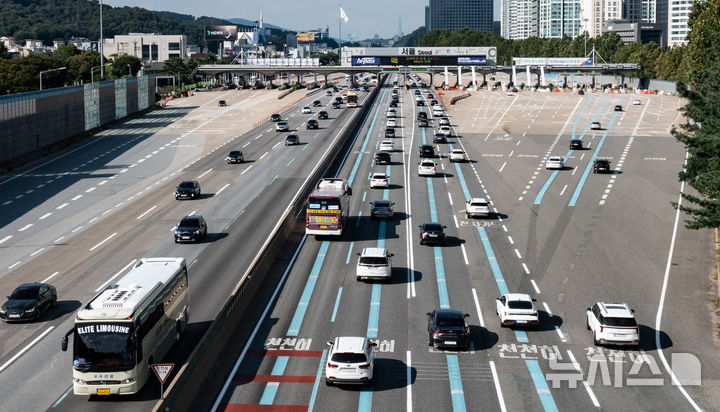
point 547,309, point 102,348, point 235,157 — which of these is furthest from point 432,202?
point 102,348

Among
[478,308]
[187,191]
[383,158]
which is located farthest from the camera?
[383,158]

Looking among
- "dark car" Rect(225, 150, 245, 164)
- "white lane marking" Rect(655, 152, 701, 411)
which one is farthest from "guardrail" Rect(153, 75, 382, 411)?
"dark car" Rect(225, 150, 245, 164)

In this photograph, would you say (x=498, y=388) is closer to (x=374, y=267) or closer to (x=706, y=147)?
(x=374, y=267)

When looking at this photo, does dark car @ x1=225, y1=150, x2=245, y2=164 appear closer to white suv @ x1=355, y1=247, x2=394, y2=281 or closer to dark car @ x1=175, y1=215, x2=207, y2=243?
dark car @ x1=175, y1=215, x2=207, y2=243

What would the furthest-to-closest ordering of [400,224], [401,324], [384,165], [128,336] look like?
[384,165]
[400,224]
[401,324]
[128,336]

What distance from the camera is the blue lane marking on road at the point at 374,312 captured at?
36125 millimetres

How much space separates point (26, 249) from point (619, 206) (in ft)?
142

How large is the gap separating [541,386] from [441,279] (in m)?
15.2

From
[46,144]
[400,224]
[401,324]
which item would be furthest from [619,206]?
[46,144]

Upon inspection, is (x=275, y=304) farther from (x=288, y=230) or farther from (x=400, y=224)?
(x=400, y=224)

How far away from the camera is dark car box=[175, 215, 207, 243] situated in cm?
5294

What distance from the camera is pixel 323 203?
174 feet

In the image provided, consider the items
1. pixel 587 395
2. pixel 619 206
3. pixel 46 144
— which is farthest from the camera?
pixel 46 144

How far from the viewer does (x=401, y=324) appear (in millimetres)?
37375
